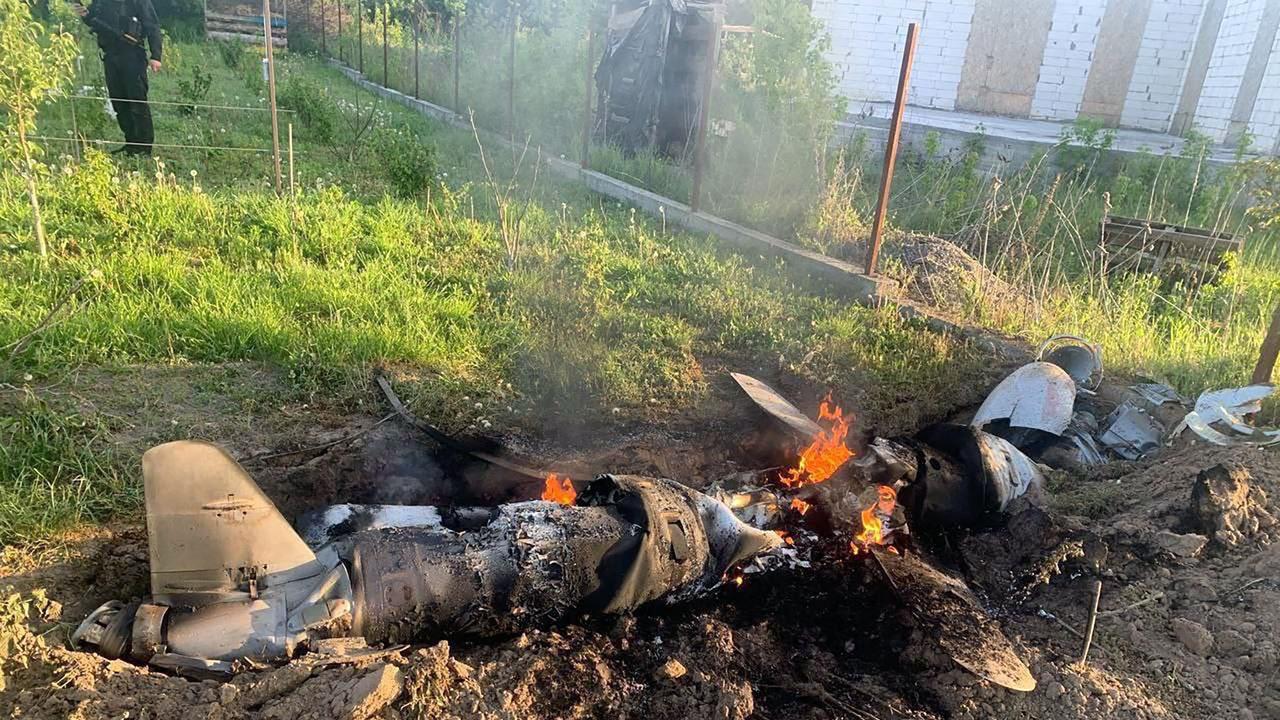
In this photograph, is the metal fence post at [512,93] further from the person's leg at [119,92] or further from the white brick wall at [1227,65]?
the white brick wall at [1227,65]

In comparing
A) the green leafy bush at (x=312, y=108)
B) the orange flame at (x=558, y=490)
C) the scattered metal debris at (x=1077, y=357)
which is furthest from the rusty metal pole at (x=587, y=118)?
the orange flame at (x=558, y=490)

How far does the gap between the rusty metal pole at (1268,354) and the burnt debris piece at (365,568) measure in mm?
3608

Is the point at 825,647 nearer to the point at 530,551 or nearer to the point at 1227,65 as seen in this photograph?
the point at 530,551

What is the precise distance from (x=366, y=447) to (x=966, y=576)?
2959 mm

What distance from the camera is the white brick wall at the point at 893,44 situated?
1752 centimetres

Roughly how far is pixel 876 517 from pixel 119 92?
28.8 ft

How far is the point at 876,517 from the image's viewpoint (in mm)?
3441

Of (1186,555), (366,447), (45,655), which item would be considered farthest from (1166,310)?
(45,655)

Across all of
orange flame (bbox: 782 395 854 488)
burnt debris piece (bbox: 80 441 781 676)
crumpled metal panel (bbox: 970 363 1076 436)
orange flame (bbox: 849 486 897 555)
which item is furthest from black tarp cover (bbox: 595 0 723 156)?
burnt debris piece (bbox: 80 441 781 676)

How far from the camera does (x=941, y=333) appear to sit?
540 cm

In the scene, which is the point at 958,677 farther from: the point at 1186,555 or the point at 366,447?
the point at 366,447

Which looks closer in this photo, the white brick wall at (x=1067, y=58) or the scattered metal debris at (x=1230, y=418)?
the scattered metal debris at (x=1230, y=418)

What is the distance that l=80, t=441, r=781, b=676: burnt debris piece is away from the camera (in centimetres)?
229

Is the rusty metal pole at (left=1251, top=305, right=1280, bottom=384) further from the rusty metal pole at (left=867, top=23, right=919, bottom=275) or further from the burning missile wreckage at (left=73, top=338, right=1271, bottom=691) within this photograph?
the rusty metal pole at (left=867, top=23, right=919, bottom=275)
